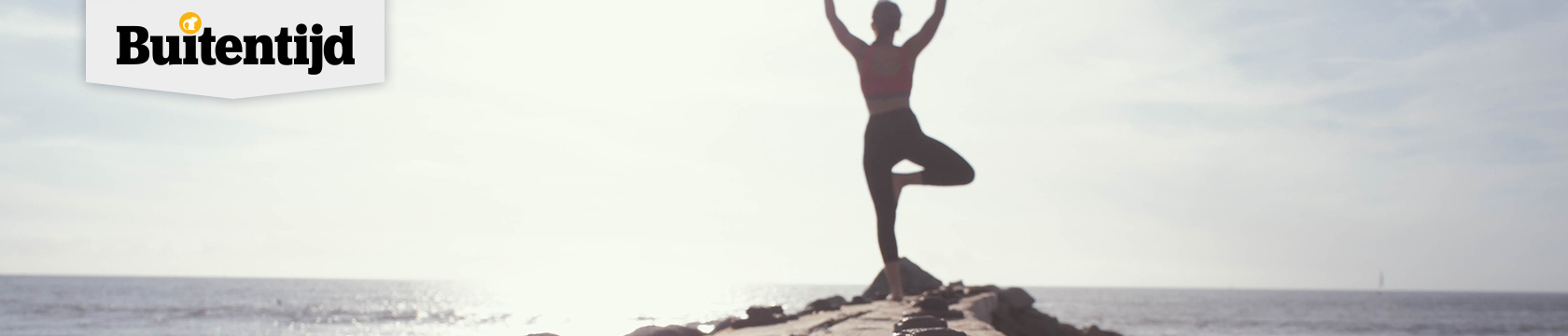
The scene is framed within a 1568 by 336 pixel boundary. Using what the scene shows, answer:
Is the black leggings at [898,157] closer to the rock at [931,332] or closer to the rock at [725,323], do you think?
the rock at [725,323]

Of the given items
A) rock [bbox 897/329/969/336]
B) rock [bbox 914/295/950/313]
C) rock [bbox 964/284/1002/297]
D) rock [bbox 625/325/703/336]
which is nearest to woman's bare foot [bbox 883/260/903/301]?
rock [bbox 914/295/950/313]

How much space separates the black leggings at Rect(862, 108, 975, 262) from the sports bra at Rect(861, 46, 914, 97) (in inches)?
3.4

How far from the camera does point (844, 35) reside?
14.3 feet

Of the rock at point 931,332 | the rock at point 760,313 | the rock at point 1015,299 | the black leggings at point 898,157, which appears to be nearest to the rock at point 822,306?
the rock at point 760,313

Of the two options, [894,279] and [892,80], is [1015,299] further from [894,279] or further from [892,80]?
[892,80]

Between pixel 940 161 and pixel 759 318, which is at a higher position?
→ pixel 940 161

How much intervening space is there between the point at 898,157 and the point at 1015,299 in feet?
19.4

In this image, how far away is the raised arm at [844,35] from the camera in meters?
4.30

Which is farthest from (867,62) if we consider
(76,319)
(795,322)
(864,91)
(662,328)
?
(76,319)

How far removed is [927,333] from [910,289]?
7.48 metres

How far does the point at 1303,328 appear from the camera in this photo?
65125mm

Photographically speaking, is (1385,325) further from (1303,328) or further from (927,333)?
(927,333)

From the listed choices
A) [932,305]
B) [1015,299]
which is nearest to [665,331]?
[932,305]

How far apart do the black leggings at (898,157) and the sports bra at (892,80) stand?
0.29ft
